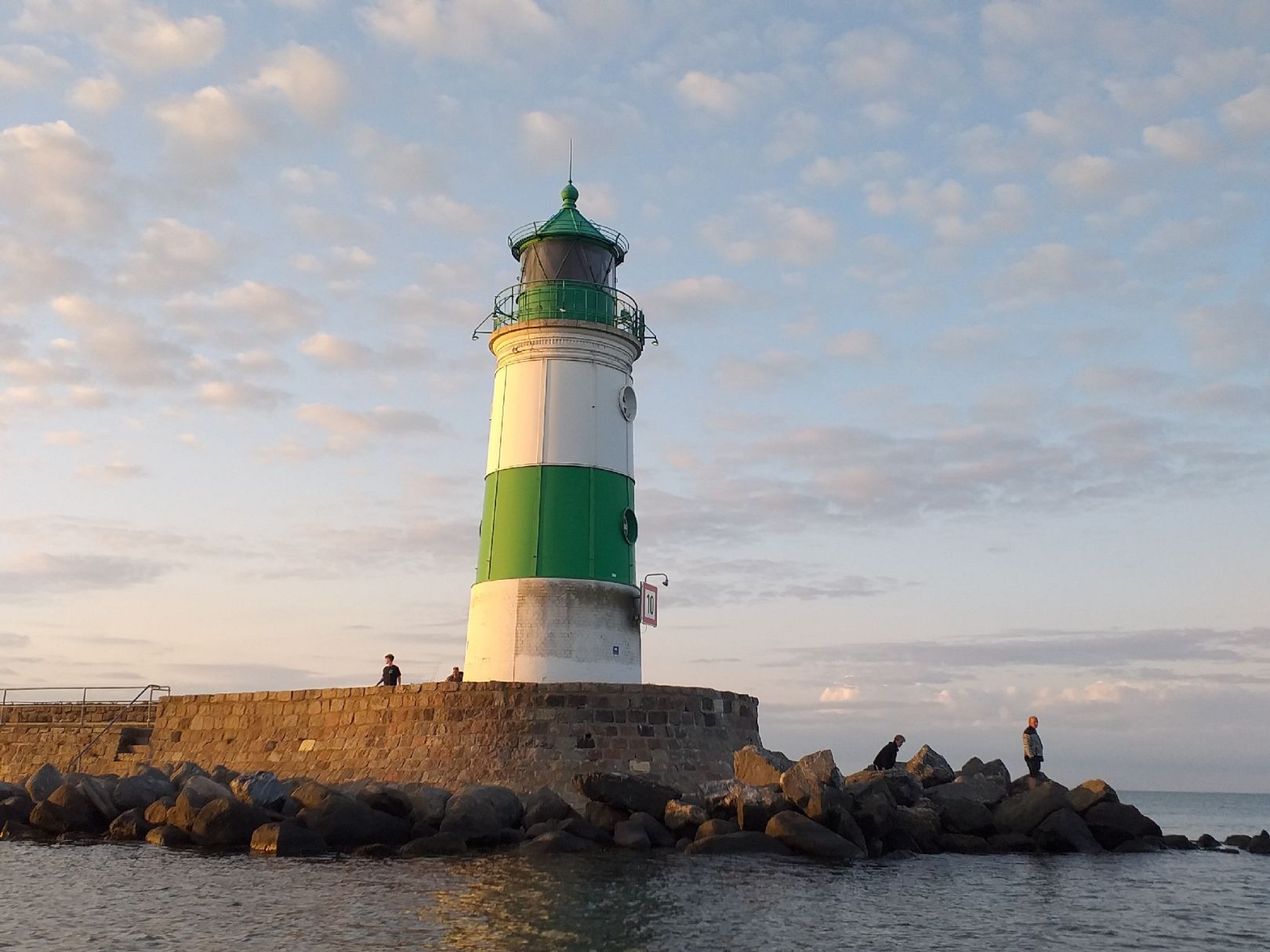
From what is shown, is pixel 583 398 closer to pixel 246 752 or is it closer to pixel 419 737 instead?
pixel 419 737

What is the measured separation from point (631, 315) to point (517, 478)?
12.4ft

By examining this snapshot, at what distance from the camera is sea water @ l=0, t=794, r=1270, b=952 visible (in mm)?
10547

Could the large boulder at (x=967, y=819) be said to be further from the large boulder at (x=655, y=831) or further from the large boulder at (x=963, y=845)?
the large boulder at (x=655, y=831)

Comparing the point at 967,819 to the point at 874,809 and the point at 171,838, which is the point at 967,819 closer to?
the point at 874,809

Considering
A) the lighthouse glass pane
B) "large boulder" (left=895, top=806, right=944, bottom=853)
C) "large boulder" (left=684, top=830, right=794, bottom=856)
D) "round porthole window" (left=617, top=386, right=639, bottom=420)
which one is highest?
the lighthouse glass pane

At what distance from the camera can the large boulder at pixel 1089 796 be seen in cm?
1867

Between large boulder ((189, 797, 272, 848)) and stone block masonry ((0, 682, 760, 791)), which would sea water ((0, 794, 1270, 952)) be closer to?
large boulder ((189, 797, 272, 848))

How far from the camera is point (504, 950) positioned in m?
9.83

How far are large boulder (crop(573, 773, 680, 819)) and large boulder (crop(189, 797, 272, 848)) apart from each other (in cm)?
437

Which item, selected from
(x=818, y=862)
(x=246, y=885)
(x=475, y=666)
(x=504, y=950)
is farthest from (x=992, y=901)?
(x=475, y=666)

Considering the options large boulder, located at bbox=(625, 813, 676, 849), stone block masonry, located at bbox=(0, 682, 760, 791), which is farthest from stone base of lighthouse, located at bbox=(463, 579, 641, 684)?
large boulder, located at bbox=(625, 813, 676, 849)

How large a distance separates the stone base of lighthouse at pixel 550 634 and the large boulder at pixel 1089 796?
7.24 meters

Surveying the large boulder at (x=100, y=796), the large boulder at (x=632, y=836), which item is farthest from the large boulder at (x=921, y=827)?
the large boulder at (x=100, y=796)

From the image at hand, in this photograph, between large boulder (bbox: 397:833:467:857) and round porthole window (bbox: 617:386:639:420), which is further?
round porthole window (bbox: 617:386:639:420)
